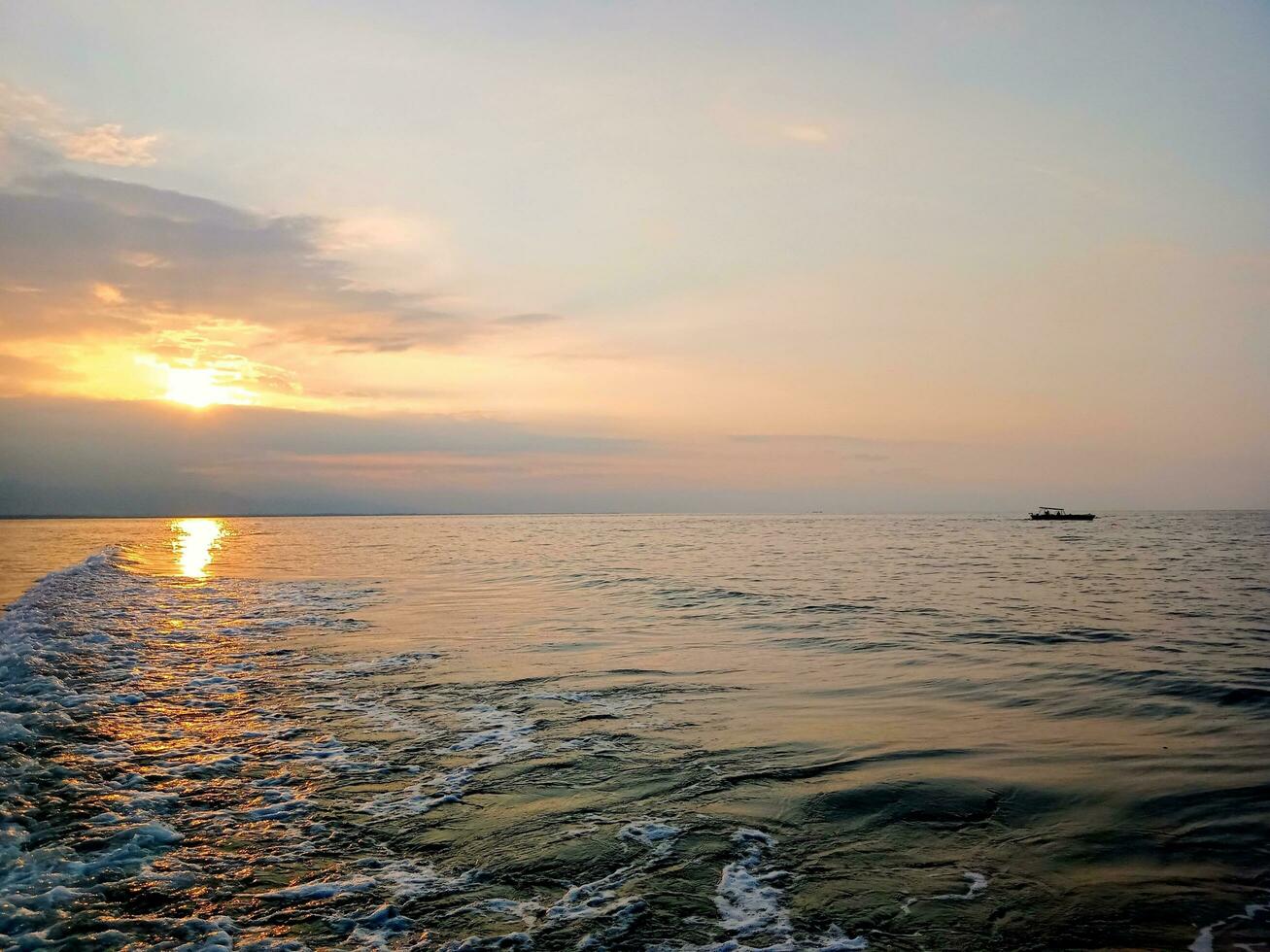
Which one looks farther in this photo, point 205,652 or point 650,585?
point 650,585

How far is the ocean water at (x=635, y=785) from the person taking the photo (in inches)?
252

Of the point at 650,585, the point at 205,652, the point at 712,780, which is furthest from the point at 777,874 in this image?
the point at 650,585

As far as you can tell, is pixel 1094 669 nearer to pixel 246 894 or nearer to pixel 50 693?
pixel 246 894

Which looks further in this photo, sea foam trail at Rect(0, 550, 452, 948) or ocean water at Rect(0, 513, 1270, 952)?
sea foam trail at Rect(0, 550, 452, 948)

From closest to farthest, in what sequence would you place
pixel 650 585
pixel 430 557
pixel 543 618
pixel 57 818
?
pixel 57 818 < pixel 543 618 < pixel 650 585 < pixel 430 557

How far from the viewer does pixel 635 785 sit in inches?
380

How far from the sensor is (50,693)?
46.8 feet

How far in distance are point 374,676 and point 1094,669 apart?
1556cm

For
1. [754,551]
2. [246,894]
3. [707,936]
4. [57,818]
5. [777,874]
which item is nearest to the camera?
[707,936]

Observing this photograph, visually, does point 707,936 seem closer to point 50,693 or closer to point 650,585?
point 50,693

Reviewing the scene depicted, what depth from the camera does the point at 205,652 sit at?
19.0 m

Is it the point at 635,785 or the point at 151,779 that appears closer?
the point at 635,785

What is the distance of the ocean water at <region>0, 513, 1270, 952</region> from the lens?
6395 mm

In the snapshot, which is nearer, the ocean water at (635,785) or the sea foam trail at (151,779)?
the ocean water at (635,785)
